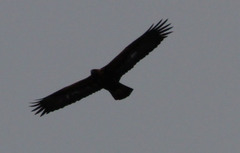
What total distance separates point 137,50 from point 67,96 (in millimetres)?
2593

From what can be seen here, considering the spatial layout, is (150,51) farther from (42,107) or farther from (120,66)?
(42,107)

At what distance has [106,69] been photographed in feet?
87.9

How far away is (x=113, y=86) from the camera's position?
1070 inches

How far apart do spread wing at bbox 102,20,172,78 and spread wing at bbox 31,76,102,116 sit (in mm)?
804

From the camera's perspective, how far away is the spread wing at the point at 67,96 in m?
27.6

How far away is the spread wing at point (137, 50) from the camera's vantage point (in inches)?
1050

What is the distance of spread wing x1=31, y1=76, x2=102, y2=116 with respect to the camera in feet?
90.5

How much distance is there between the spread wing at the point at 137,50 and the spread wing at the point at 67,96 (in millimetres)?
804

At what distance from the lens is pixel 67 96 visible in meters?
27.9

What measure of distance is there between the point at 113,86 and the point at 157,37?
1.79 metres

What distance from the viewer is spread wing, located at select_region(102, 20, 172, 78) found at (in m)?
26.7

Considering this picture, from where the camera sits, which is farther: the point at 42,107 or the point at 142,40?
the point at 42,107

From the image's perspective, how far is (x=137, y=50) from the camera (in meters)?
26.7

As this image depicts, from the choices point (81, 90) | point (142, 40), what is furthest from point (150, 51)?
point (81, 90)
